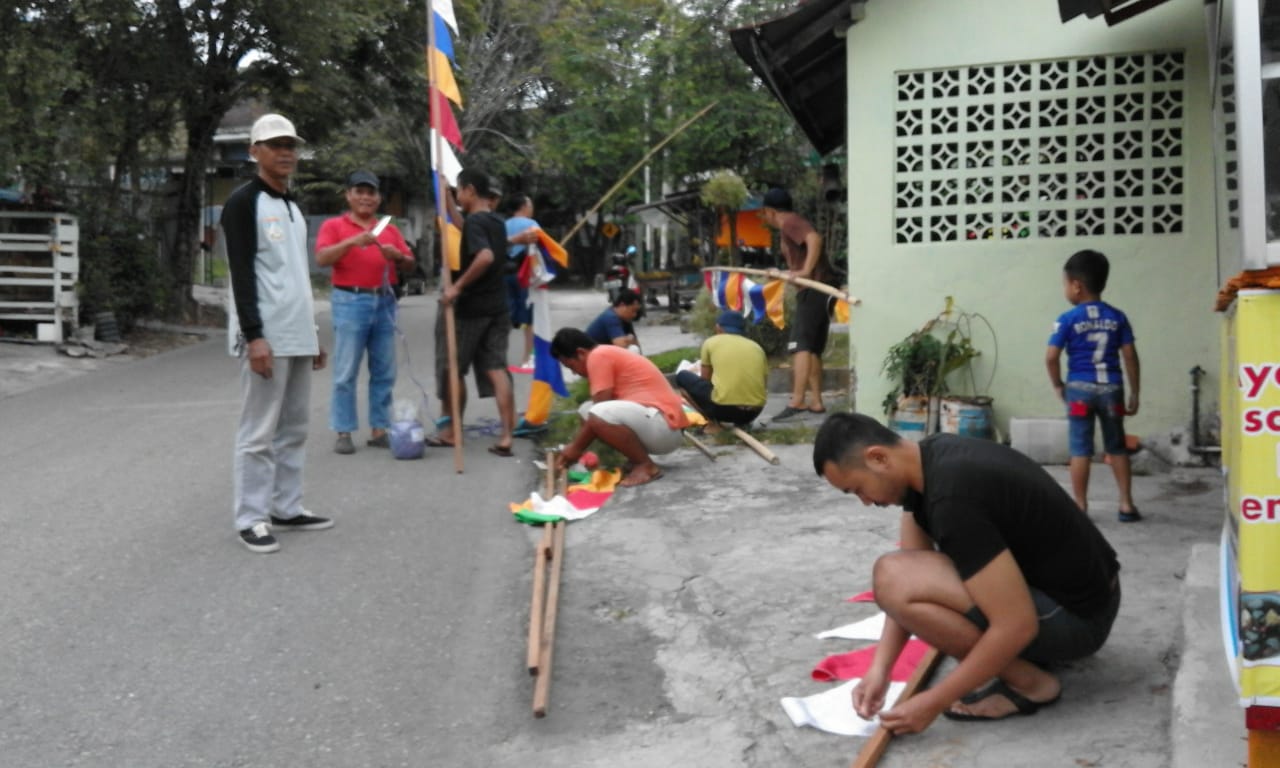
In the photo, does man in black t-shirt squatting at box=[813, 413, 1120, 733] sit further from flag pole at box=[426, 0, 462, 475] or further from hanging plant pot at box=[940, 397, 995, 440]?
flag pole at box=[426, 0, 462, 475]

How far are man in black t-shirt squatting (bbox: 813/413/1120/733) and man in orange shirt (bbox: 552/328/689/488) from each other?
4049 mm

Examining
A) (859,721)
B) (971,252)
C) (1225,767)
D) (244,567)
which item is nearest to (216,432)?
(244,567)

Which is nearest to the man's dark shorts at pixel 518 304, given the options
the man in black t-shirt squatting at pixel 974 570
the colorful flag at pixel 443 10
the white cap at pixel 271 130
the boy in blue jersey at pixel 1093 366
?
the colorful flag at pixel 443 10

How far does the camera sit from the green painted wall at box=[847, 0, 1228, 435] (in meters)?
8.45

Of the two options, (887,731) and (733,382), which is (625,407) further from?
(887,731)

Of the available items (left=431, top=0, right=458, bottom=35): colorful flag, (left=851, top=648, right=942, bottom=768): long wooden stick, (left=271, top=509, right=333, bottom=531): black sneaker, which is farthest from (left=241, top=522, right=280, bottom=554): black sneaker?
(left=431, top=0, right=458, bottom=35): colorful flag

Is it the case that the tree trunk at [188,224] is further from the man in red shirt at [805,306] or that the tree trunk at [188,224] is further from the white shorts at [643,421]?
the white shorts at [643,421]

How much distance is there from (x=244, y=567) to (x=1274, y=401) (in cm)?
478

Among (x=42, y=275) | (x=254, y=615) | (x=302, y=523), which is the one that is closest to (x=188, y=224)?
(x=42, y=275)

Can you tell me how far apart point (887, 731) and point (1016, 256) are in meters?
5.30

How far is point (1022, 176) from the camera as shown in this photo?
892 centimetres

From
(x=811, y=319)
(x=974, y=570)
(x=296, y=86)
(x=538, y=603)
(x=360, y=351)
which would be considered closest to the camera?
(x=974, y=570)

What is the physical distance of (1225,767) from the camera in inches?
144

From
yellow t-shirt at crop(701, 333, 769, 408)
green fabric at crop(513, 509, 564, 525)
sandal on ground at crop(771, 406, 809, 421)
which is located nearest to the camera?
green fabric at crop(513, 509, 564, 525)
